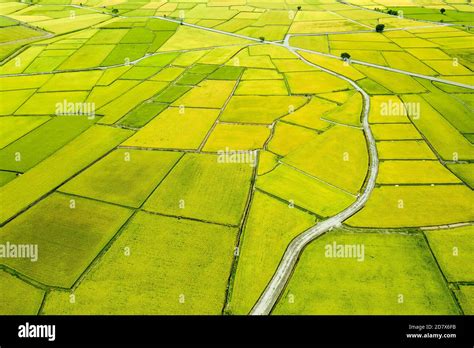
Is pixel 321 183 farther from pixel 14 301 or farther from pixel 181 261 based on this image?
pixel 14 301

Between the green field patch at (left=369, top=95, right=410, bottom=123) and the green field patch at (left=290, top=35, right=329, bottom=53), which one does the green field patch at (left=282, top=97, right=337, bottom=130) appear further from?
the green field patch at (left=290, top=35, right=329, bottom=53)

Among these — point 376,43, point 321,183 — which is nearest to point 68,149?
point 321,183

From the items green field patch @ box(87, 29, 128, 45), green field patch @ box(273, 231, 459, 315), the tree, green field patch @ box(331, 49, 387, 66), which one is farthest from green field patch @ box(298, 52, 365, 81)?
green field patch @ box(87, 29, 128, 45)

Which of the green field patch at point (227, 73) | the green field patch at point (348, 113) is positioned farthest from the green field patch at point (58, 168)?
the green field patch at point (348, 113)

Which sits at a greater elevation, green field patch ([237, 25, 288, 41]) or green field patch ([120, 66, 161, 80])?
green field patch ([237, 25, 288, 41])

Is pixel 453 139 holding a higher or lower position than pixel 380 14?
lower

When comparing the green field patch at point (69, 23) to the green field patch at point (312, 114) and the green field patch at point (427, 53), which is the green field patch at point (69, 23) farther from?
the green field patch at point (427, 53)

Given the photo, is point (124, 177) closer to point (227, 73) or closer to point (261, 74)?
point (227, 73)
